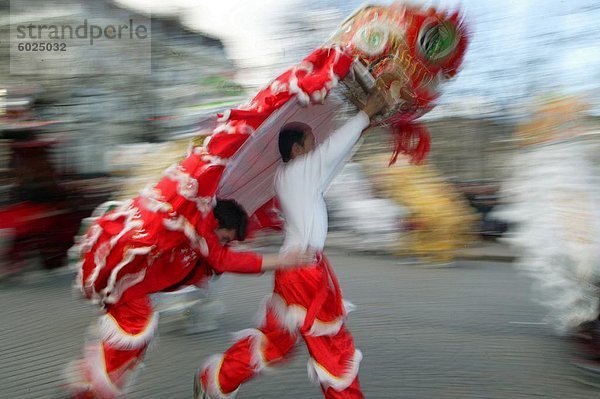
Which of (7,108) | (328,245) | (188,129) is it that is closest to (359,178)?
(328,245)

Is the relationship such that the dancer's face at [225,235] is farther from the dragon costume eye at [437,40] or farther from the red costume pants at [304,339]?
the dragon costume eye at [437,40]

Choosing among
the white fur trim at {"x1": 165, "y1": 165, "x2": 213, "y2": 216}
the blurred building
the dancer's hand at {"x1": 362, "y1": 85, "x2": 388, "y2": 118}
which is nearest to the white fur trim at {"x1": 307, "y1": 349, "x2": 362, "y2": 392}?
the white fur trim at {"x1": 165, "y1": 165, "x2": 213, "y2": 216}

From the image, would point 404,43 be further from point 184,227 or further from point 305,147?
point 184,227

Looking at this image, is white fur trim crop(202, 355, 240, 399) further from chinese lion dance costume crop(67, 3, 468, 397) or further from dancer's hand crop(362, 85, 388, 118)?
dancer's hand crop(362, 85, 388, 118)

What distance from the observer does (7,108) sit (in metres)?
7.08

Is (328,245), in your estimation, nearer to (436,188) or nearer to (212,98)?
(436,188)

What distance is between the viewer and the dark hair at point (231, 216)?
2777 mm

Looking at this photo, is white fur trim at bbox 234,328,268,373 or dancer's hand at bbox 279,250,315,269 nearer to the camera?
dancer's hand at bbox 279,250,315,269

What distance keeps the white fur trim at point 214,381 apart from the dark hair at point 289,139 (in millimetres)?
933

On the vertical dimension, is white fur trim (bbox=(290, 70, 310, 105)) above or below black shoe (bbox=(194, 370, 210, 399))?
above

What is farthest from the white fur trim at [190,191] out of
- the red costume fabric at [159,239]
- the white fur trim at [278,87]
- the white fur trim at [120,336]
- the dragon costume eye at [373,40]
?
the dragon costume eye at [373,40]

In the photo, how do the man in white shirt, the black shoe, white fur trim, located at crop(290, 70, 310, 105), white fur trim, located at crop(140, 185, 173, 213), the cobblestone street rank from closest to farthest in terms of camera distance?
white fur trim, located at crop(290, 70, 310, 105) < white fur trim, located at crop(140, 185, 173, 213) < the man in white shirt < the black shoe < the cobblestone street

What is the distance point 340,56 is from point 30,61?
11256mm

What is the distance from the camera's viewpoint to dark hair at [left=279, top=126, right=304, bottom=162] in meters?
2.79
